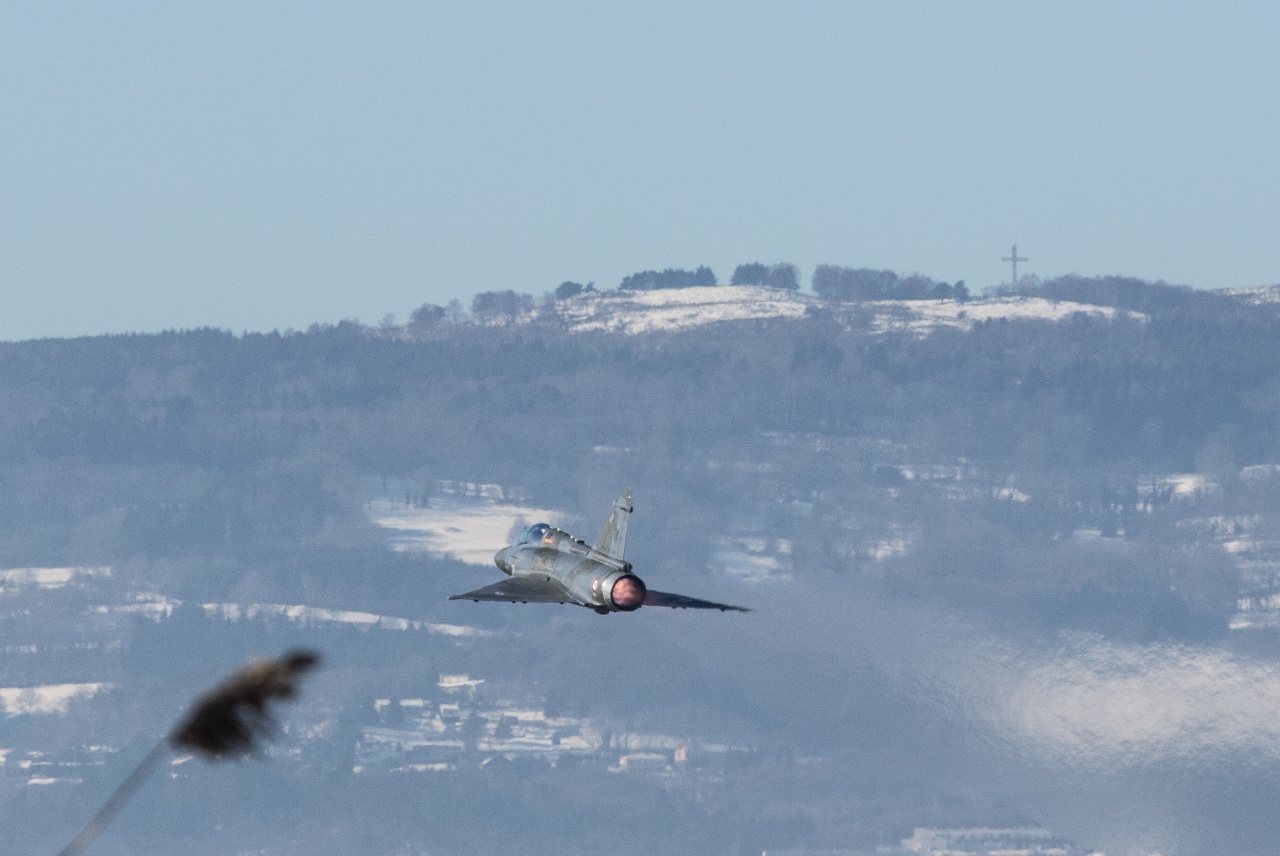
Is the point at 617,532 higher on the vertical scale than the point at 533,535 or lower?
higher

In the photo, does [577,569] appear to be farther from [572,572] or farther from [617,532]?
[617,532]

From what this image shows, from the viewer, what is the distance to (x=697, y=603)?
61.3 m

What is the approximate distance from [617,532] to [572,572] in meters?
2.83

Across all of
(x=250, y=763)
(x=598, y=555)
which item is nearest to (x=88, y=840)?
(x=250, y=763)

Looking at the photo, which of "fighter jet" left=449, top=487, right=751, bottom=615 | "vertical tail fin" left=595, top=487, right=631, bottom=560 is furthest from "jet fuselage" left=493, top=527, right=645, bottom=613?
"vertical tail fin" left=595, top=487, right=631, bottom=560

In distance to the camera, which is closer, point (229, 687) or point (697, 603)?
point (229, 687)

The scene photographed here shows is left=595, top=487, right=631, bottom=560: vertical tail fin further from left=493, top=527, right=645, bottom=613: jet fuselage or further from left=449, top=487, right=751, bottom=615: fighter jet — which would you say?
left=493, top=527, right=645, bottom=613: jet fuselage

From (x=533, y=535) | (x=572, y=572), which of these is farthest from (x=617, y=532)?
(x=533, y=535)

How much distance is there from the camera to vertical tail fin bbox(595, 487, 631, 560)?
73125 mm

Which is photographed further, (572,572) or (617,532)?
(617,532)

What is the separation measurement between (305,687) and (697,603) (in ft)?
155

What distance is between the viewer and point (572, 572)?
7088 centimetres

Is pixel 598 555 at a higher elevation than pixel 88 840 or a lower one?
lower

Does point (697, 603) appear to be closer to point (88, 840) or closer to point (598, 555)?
Answer: point (598, 555)
